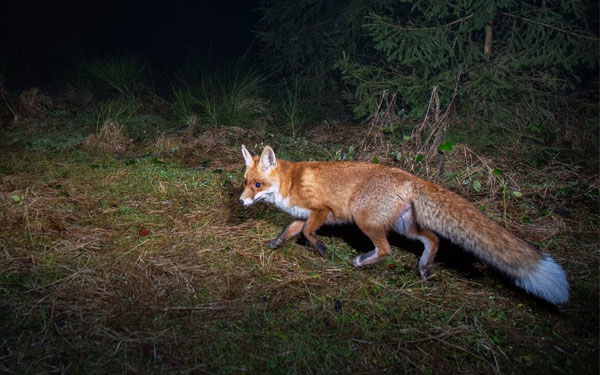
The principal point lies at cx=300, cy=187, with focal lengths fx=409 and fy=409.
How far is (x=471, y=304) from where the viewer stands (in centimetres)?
259

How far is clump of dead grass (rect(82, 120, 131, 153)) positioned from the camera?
5758mm

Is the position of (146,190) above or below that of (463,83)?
below

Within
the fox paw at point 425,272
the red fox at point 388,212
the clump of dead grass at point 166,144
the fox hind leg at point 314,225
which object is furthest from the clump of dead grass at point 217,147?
the fox paw at point 425,272

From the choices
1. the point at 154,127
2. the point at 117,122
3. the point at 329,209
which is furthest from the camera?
the point at 154,127

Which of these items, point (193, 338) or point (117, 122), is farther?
point (117, 122)

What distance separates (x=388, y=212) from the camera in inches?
114

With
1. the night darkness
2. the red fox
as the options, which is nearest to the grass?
the red fox

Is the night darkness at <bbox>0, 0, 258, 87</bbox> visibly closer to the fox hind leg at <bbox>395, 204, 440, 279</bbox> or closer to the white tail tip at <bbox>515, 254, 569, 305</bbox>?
the fox hind leg at <bbox>395, 204, 440, 279</bbox>

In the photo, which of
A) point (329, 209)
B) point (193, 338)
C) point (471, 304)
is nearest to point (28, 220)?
point (193, 338)

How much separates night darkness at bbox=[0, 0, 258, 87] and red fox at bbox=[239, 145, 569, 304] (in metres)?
7.91

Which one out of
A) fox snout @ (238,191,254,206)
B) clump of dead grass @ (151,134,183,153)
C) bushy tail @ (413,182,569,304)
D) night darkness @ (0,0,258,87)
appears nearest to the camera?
bushy tail @ (413,182,569,304)

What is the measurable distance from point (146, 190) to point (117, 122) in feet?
8.09

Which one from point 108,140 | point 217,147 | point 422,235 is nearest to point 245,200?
point 422,235

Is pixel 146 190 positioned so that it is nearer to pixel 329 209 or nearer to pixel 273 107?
pixel 329 209
